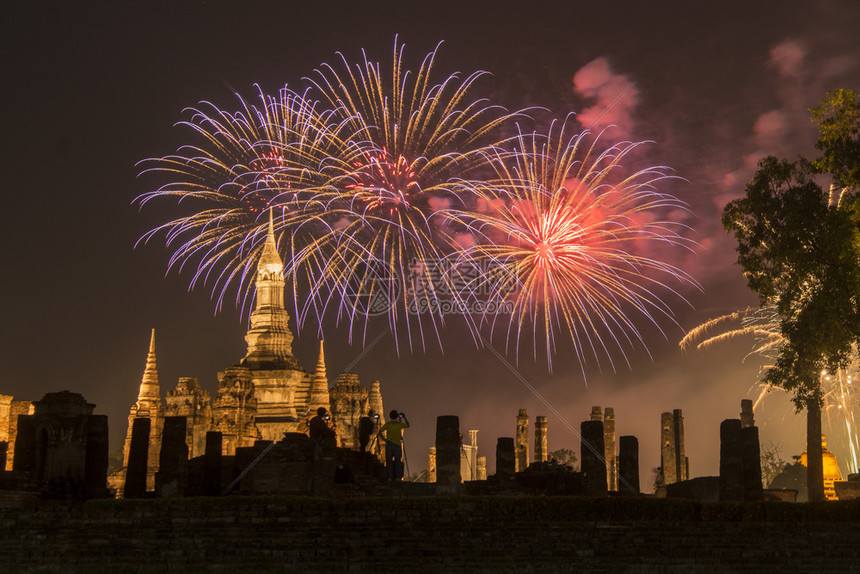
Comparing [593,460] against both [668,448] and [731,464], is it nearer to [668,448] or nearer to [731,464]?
[731,464]

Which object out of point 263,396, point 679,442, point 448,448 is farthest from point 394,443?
point 263,396

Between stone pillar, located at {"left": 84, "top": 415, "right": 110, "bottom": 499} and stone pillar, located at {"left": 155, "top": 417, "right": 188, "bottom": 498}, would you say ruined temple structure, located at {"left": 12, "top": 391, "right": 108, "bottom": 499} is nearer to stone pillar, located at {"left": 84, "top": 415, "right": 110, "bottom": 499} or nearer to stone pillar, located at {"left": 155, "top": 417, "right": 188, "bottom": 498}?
stone pillar, located at {"left": 84, "top": 415, "right": 110, "bottom": 499}

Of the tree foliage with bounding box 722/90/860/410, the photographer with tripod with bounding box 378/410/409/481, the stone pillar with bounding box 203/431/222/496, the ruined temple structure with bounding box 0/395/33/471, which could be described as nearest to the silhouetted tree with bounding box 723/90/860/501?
the tree foliage with bounding box 722/90/860/410

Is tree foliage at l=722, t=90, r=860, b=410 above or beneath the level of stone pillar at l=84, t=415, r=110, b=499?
above

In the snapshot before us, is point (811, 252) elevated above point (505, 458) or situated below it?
above

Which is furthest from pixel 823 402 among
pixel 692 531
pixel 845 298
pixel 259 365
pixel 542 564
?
pixel 259 365

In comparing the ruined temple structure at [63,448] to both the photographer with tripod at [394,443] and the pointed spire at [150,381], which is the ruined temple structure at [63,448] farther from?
the pointed spire at [150,381]

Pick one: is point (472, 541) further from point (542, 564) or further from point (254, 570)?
point (254, 570)
